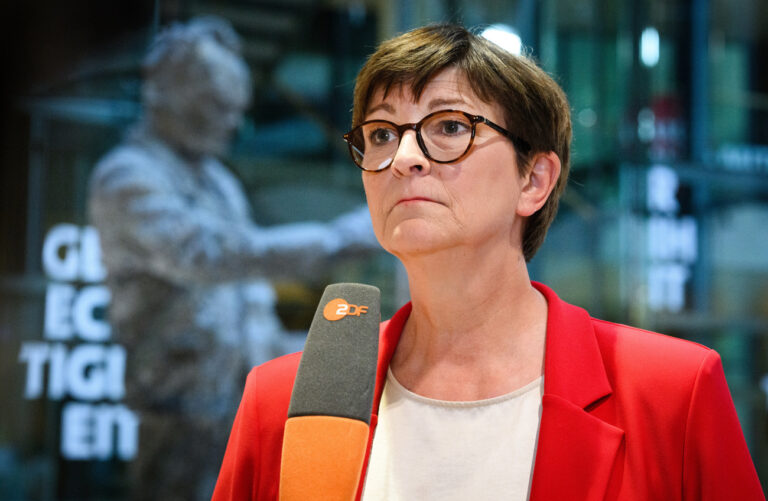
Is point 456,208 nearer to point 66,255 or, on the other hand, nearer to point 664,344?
point 664,344

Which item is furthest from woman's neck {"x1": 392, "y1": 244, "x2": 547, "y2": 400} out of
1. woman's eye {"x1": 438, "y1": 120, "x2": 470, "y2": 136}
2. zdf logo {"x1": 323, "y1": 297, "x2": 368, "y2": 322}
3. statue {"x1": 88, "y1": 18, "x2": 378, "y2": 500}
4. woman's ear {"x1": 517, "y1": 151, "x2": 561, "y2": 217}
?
statue {"x1": 88, "y1": 18, "x2": 378, "y2": 500}

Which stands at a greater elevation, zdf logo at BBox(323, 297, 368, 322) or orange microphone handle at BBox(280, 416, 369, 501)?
zdf logo at BBox(323, 297, 368, 322)

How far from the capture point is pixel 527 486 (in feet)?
4.16

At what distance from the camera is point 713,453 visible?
1197 millimetres

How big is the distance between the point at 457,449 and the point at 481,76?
2.39 feet

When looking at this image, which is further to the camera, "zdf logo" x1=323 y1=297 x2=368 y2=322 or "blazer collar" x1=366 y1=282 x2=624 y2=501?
"blazer collar" x1=366 y1=282 x2=624 y2=501

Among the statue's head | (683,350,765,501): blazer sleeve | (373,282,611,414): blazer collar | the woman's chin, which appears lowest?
(683,350,765,501): blazer sleeve

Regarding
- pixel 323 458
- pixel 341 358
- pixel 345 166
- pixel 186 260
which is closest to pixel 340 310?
pixel 341 358

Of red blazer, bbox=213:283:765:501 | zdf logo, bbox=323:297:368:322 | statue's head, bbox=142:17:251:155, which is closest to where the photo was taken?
zdf logo, bbox=323:297:368:322

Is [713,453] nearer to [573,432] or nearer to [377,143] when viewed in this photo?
[573,432]

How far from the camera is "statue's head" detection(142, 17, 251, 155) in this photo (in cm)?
397

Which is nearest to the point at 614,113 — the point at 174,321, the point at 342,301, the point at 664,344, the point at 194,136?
the point at 194,136

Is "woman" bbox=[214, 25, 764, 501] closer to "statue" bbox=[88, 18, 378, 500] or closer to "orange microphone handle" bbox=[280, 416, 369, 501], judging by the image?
"orange microphone handle" bbox=[280, 416, 369, 501]

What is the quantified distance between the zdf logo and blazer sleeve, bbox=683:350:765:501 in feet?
2.02
